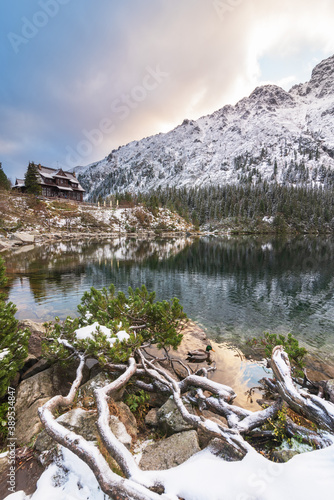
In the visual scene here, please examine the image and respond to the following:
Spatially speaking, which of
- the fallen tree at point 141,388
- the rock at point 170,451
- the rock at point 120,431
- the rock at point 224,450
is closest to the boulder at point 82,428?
the rock at point 120,431

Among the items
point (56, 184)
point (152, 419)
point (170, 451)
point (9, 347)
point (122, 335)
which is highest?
point (56, 184)

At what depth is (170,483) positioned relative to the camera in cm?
411

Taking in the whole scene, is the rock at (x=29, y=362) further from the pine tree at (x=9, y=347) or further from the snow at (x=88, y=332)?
the snow at (x=88, y=332)

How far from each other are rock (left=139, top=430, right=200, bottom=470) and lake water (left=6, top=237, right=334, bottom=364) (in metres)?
→ 11.5

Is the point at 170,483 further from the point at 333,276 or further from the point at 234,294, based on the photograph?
the point at 333,276

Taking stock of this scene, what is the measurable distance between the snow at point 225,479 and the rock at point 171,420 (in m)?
1.20

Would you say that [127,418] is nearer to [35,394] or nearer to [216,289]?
[35,394]

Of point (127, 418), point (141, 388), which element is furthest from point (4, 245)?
point (127, 418)

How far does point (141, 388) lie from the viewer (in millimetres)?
7844

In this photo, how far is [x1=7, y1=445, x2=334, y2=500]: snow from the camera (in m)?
3.59

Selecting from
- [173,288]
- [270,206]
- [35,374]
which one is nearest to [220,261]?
[173,288]

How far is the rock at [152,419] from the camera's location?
670 centimetres

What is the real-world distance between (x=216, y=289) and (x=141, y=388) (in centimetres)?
2213

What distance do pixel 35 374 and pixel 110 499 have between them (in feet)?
19.0
